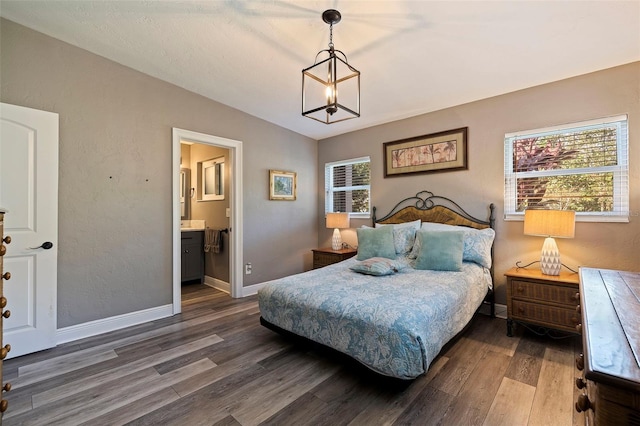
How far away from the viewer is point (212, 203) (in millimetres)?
4746

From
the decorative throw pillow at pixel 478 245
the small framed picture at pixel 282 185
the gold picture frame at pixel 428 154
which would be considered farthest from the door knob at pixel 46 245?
the decorative throw pillow at pixel 478 245

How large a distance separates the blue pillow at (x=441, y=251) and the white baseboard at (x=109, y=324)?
297 cm

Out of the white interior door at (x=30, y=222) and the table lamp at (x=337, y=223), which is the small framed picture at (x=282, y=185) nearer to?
the table lamp at (x=337, y=223)

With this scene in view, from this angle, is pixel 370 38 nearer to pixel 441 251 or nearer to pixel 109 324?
pixel 441 251

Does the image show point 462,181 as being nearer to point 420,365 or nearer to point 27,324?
point 420,365

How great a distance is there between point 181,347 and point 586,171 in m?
4.21

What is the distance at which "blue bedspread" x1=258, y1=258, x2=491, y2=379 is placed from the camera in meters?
1.70

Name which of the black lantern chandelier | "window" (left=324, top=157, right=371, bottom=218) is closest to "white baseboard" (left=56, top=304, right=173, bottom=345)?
the black lantern chandelier

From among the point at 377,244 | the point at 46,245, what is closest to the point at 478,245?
the point at 377,244

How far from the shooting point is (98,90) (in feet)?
9.30

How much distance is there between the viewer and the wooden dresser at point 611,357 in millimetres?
609

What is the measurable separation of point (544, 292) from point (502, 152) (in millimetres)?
1553

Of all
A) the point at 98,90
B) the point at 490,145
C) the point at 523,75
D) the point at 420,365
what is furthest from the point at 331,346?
the point at 98,90

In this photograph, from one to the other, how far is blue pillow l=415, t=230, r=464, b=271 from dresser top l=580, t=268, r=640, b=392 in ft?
3.83
